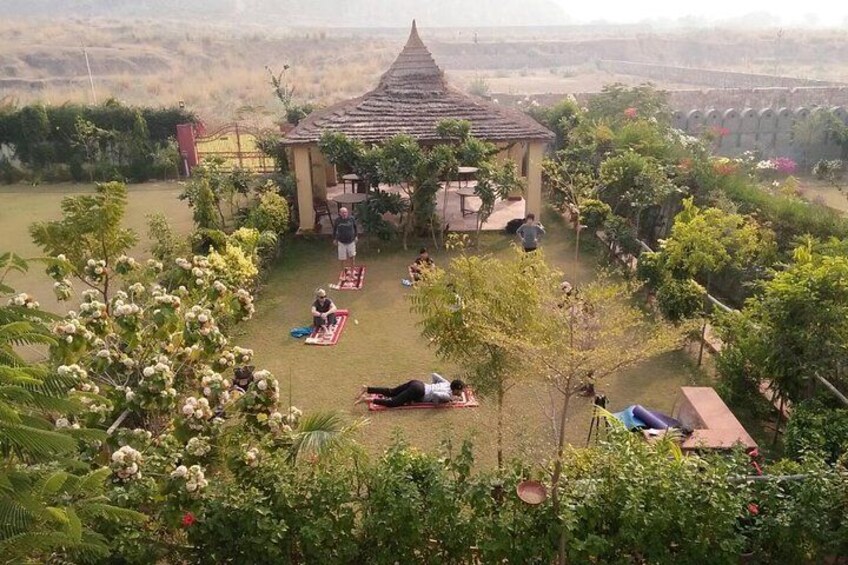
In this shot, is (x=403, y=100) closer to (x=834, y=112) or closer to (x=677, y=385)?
(x=677, y=385)

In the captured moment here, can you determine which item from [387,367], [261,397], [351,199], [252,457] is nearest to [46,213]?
[351,199]

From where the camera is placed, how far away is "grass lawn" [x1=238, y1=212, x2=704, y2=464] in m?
8.80

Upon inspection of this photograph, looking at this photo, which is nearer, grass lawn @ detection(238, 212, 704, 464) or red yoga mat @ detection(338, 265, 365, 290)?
grass lawn @ detection(238, 212, 704, 464)

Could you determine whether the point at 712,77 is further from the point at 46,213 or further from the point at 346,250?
the point at 46,213

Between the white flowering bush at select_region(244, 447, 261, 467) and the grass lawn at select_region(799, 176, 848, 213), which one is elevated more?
the white flowering bush at select_region(244, 447, 261, 467)

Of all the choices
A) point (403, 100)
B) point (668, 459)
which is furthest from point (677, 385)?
point (403, 100)

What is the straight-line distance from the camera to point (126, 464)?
5445mm

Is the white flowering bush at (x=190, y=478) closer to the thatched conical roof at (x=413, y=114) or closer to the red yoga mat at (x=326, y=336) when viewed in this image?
the red yoga mat at (x=326, y=336)

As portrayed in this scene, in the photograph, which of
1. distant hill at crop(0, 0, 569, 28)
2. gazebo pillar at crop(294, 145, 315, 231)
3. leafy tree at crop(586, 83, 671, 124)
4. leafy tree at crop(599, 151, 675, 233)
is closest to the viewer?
leafy tree at crop(599, 151, 675, 233)

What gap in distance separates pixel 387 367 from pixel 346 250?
433 cm

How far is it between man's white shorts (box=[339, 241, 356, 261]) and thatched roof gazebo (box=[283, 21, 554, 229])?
10.5 ft

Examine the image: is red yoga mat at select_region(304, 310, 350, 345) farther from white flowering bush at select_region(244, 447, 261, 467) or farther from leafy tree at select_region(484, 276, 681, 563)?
A: leafy tree at select_region(484, 276, 681, 563)

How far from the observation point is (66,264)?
672 centimetres

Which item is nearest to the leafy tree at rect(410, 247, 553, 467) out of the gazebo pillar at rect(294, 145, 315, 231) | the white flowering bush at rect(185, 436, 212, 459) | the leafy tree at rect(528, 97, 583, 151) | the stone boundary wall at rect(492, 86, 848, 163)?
the white flowering bush at rect(185, 436, 212, 459)
